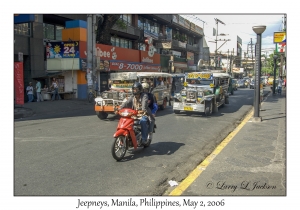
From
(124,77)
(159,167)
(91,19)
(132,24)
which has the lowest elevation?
(159,167)

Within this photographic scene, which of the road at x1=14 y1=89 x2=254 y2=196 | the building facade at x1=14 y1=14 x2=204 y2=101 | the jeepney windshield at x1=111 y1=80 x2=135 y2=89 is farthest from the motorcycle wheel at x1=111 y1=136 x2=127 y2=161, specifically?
the building facade at x1=14 y1=14 x2=204 y2=101

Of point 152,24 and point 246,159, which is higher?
point 152,24

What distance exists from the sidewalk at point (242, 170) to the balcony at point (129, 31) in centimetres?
2323

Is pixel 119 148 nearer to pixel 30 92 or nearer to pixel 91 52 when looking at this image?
pixel 30 92

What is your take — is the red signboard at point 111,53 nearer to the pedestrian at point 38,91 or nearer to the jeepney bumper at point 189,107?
the pedestrian at point 38,91

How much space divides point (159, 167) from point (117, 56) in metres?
22.3

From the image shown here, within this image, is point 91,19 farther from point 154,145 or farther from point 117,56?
point 154,145

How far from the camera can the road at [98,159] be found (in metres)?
5.16

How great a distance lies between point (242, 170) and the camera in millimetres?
6102

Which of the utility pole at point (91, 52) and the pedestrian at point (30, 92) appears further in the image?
the utility pole at point (91, 52)

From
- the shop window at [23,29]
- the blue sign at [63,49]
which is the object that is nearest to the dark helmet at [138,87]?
the shop window at [23,29]

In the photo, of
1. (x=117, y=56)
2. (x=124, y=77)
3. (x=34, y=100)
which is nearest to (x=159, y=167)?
(x=124, y=77)

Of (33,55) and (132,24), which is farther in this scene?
(132,24)

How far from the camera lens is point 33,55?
22141mm
